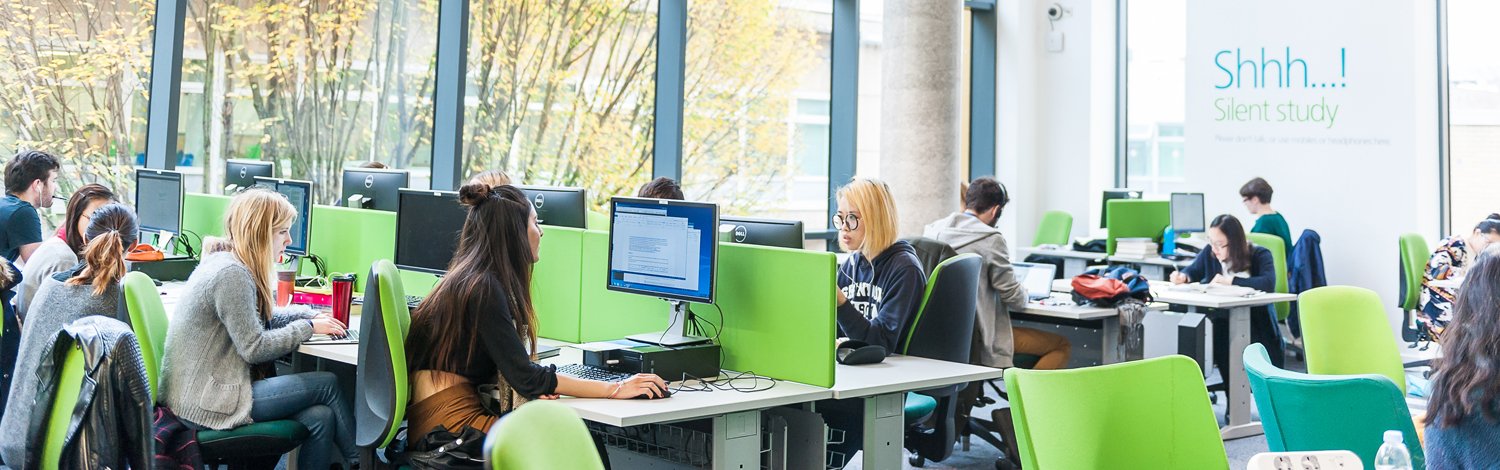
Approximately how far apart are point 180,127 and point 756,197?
12.3 ft

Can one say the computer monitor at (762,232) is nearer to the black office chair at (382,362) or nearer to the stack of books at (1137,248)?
the black office chair at (382,362)

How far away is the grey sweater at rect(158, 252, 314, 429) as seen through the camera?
10.8ft

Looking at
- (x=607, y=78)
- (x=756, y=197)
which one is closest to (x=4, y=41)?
(x=607, y=78)

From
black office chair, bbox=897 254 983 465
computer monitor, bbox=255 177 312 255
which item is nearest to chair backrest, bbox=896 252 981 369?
black office chair, bbox=897 254 983 465

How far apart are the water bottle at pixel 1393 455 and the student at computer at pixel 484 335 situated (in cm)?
151

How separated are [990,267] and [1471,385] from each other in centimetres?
243

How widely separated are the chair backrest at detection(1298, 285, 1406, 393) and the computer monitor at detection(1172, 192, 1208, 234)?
4.50 meters

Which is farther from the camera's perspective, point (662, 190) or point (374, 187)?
point (374, 187)

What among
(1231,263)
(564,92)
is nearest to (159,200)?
(564,92)

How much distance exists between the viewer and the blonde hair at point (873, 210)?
3.83 m

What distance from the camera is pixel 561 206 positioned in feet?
13.6

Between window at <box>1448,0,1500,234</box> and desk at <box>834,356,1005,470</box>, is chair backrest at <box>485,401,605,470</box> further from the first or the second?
window at <box>1448,0,1500,234</box>

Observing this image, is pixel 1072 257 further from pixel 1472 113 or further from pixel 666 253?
pixel 666 253

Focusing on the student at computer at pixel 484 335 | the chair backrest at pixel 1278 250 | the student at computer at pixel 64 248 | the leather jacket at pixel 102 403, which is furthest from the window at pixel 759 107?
the leather jacket at pixel 102 403
